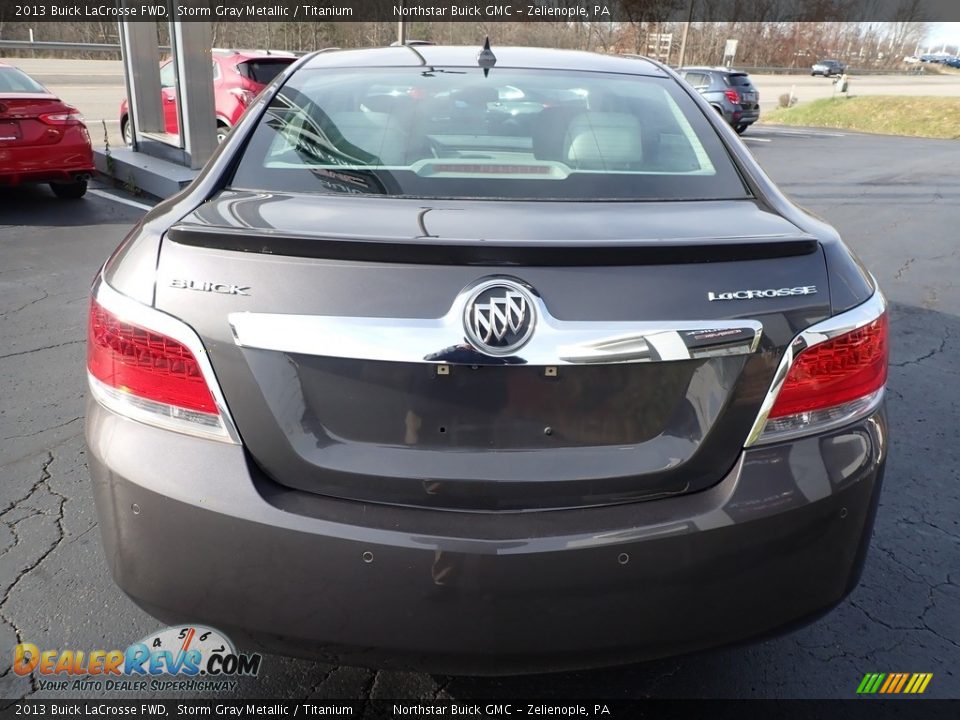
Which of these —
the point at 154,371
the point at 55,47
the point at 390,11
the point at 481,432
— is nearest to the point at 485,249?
the point at 481,432

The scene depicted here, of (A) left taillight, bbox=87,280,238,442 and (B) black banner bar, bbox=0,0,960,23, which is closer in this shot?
(A) left taillight, bbox=87,280,238,442

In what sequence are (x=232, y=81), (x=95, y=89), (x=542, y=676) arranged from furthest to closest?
(x=95, y=89)
(x=232, y=81)
(x=542, y=676)

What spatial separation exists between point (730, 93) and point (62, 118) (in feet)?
57.3

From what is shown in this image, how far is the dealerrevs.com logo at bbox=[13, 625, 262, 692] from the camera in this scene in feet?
6.98

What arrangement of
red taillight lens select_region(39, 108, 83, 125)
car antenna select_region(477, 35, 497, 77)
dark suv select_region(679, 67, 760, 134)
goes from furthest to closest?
dark suv select_region(679, 67, 760, 134) < red taillight lens select_region(39, 108, 83, 125) < car antenna select_region(477, 35, 497, 77)

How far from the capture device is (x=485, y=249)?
5.02 feet

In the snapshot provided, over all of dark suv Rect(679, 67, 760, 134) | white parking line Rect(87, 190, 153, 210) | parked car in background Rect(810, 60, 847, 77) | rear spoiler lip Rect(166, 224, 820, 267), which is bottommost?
parked car in background Rect(810, 60, 847, 77)

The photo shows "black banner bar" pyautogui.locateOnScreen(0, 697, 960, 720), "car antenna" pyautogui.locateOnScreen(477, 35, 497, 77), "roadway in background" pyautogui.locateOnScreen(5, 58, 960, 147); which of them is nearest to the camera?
"black banner bar" pyautogui.locateOnScreen(0, 697, 960, 720)

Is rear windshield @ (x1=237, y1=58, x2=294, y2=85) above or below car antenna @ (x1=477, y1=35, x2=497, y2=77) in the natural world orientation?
below

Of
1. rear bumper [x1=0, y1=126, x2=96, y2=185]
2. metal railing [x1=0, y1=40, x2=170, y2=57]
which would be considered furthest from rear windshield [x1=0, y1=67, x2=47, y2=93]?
metal railing [x1=0, y1=40, x2=170, y2=57]

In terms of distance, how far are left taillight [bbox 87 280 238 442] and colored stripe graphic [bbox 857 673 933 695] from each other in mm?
1865

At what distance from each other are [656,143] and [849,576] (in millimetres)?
1346

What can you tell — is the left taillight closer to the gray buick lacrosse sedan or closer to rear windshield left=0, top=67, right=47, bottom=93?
the gray buick lacrosse sedan

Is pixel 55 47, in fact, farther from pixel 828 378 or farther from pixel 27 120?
pixel 828 378
